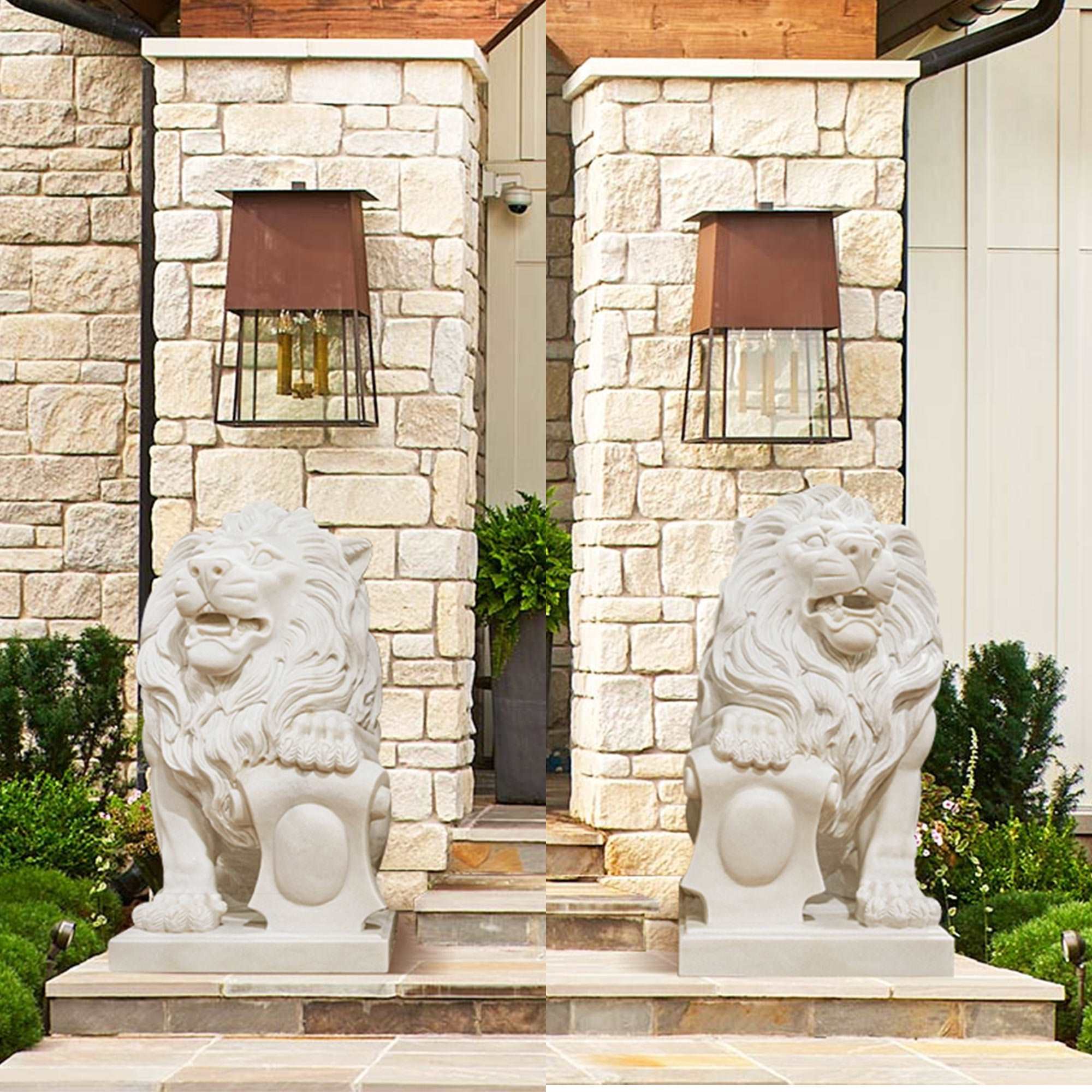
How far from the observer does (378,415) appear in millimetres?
3184

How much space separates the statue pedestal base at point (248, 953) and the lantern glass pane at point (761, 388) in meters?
1.10

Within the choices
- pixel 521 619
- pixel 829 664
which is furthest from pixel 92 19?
pixel 829 664

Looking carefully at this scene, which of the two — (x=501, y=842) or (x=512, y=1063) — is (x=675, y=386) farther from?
(x=512, y=1063)

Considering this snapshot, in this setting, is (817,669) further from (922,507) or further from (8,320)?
(8,320)

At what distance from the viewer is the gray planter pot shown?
217cm

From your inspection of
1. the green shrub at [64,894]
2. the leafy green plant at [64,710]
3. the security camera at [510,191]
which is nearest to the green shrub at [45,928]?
the green shrub at [64,894]

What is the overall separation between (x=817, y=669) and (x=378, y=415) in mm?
1072

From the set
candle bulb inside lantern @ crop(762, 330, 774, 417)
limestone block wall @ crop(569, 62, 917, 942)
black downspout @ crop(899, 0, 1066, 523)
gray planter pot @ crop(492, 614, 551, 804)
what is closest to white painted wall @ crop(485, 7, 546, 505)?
gray planter pot @ crop(492, 614, 551, 804)

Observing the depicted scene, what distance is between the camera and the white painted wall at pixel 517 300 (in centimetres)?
216

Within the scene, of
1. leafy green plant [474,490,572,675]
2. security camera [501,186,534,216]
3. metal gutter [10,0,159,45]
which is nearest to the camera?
security camera [501,186,534,216]

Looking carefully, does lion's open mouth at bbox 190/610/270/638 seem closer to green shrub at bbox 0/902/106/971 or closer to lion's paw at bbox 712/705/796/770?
green shrub at bbox 0/902/106/971

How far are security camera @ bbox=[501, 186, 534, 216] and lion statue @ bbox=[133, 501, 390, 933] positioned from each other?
2.32 feet

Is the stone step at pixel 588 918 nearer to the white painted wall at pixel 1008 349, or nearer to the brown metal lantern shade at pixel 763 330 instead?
the brown metal lantern shade at pixel 763 330

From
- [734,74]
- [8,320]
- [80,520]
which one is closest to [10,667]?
[80,520]
